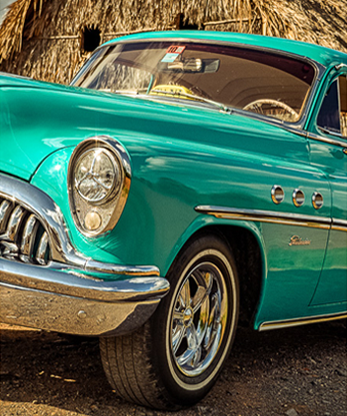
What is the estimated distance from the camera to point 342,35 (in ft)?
29.7

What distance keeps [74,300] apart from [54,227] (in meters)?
0.27

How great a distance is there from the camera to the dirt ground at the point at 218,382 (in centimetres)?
285

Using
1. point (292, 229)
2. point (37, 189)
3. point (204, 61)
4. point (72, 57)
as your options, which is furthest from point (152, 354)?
point (72, 57)

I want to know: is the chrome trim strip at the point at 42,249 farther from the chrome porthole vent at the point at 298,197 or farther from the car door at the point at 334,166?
the car door at the point at 334,166

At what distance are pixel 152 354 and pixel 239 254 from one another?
0.77 m

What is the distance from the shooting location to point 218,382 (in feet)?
10.9

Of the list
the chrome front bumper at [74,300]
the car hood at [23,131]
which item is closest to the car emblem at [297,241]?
the chrome front bumper at [74,300]

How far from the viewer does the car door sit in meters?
→ 3.56

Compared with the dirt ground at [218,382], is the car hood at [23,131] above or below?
above

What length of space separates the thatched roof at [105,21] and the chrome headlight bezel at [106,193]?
7.03m

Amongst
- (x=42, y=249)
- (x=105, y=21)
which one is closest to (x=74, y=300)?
(x=42, y=249)

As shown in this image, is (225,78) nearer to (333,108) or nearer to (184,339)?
(333,108)

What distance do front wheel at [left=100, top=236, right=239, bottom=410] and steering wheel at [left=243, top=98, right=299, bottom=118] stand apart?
1.12m

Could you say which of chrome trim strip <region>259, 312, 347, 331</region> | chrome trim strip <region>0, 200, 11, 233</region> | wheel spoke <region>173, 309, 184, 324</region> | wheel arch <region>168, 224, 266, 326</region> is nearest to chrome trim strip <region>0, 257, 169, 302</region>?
chrome trim strip <region>0, 200, 11, 233</region>
